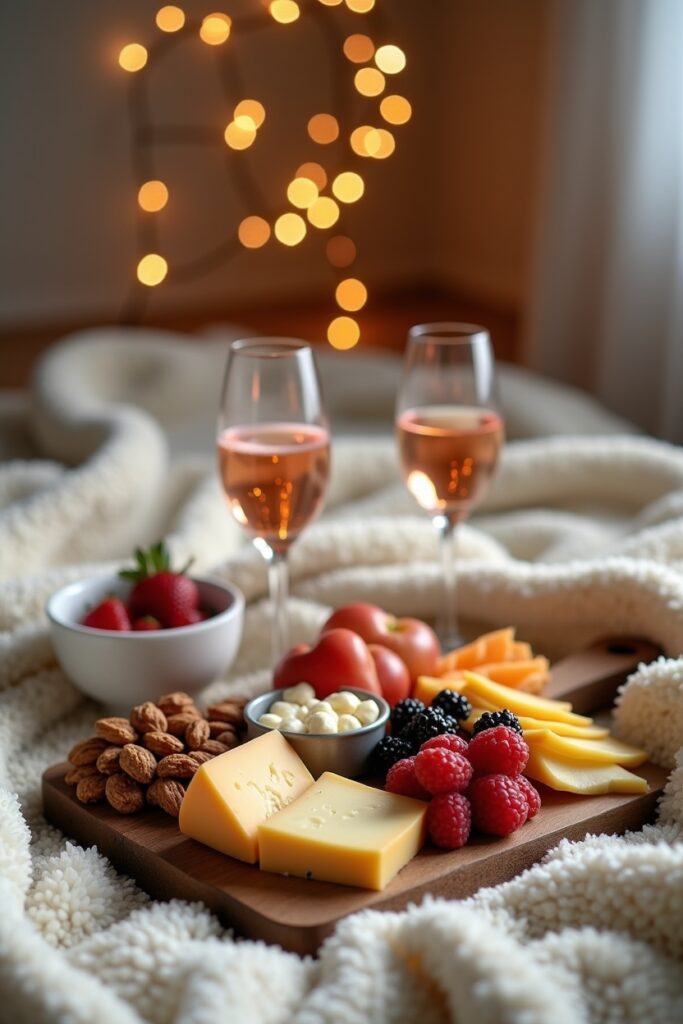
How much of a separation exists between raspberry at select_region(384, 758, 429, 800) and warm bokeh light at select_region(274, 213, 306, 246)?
15.7 ft

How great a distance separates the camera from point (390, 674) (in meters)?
1.09

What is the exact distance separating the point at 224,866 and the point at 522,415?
55.7 inches

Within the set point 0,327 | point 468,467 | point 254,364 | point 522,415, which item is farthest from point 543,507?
point 0,327

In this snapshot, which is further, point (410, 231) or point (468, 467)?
point (410, 231)

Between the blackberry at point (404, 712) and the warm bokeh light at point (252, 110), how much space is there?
467 centimetres

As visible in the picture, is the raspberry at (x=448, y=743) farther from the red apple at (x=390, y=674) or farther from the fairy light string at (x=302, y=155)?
the fairy light string at (x=302, y=155)

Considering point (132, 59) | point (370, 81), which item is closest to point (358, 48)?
point (370, 81)

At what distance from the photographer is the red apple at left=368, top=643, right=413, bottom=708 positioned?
1090 millimetres

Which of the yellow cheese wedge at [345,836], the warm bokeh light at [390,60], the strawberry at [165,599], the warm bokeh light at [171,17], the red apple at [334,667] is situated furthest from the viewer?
the warm bokeh light at [390,60]

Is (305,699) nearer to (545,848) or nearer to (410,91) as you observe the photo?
(545,848)

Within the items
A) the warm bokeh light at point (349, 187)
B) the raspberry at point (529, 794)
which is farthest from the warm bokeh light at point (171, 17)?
the raspberry at point (529, 794)

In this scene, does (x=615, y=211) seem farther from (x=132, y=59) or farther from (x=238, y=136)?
(x=238, y=136)

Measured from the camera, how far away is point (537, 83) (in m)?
5.20

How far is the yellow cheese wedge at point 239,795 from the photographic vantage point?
0.86 meters
